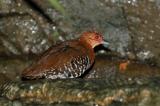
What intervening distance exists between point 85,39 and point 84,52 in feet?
2.42

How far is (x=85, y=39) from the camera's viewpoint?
9.00 m

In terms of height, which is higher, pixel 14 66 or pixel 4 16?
pixel 4 16

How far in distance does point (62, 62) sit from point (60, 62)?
0.04 meters

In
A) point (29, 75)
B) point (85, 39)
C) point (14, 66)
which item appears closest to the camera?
point (29, 75)

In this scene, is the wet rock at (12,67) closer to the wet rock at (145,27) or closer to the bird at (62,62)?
the bird at (62,62)

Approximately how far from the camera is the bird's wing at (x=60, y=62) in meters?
7.39

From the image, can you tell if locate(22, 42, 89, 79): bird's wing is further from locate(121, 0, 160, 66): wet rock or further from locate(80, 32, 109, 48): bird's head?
locate(121, 0, 160, 66): wet rock

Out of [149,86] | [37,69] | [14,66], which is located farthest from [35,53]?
[149,86]

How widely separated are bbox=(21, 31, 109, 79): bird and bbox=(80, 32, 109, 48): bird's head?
0.39 m

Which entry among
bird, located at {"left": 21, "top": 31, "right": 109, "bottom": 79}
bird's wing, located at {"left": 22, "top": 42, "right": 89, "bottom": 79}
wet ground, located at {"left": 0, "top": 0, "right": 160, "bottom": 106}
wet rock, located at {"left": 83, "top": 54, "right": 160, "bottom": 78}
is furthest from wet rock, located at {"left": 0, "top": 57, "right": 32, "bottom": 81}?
bird's wing, located at {"left": 22, "top": 42, "right": 89, "bottom": 79}

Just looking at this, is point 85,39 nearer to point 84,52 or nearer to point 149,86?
point 84,52

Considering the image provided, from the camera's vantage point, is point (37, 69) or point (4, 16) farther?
point (4, 16)

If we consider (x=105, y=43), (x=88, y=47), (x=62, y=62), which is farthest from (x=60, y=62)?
(x=105, y=43)

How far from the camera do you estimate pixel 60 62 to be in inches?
302
